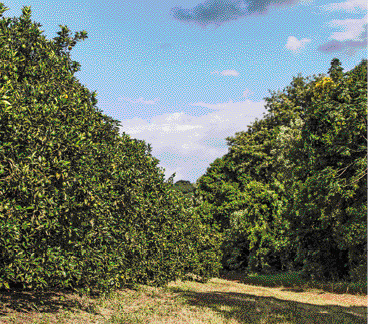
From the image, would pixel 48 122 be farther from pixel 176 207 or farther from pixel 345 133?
pixel 345 133

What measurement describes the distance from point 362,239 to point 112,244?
36.8 feet

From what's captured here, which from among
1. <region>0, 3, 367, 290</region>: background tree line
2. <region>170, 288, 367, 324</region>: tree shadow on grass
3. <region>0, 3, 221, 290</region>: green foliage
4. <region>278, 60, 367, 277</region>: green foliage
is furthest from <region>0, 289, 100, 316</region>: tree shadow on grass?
<region>278, 60, 367, 277</region>: green foliage

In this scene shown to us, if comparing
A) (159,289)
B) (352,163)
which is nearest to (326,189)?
(352,163)

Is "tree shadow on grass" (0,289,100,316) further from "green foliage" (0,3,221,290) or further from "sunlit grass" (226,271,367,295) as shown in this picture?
"sunlit grass" (226,271,367,295)

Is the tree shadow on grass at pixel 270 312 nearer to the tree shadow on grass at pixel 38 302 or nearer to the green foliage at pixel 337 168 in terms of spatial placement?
the tree shadow on grass at pixel 38 302

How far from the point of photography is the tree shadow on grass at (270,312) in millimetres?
10625

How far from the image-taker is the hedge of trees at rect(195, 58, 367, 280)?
16.1m

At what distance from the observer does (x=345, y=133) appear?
16.2 meters

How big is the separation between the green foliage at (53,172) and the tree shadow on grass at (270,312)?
11.5 ft

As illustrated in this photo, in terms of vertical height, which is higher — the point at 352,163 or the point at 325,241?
the point at 352,163

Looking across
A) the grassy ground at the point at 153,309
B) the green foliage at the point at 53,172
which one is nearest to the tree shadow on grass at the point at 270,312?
the grassy ground at the point at 153,309

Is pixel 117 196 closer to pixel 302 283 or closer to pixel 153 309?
pixel 153 309

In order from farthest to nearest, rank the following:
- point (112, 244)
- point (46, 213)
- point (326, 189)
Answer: point (326, 189) < point (112, 244) < point (46, 213)

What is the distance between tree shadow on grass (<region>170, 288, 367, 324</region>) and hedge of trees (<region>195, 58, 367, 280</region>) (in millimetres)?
4356
